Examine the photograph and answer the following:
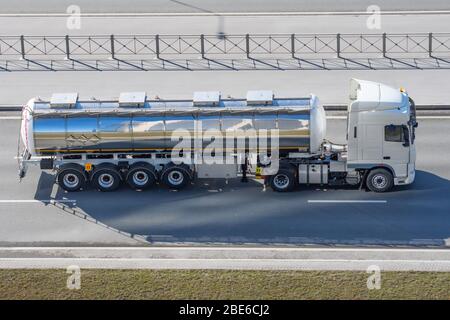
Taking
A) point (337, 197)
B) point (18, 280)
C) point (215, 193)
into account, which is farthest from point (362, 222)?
point (18, 280)

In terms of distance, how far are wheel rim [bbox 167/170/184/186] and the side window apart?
6.74 meters

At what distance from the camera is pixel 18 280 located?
29.7 m

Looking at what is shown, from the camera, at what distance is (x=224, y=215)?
35438 mm

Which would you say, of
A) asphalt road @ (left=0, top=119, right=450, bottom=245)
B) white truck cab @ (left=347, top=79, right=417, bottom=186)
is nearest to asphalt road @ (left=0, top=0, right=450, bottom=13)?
asphalt road @ (left=0, top=119, right=450, bottom=245)

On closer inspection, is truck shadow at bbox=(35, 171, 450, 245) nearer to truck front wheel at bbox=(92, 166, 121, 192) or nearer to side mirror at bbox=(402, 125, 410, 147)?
truck front wheel at bbox=(92, 166, 121, 192)

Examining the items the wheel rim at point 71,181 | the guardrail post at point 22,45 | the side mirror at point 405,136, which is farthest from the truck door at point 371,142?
the guardrail post at point 22,45

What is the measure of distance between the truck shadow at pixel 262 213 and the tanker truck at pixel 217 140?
1.72 feet

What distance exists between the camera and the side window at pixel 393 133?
36.6m

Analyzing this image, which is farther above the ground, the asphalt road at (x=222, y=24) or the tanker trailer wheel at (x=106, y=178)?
the asphalt road at (x=222, y=24)

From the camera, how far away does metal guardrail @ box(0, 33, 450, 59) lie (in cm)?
4916

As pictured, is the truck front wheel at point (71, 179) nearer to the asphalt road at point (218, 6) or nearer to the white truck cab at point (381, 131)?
the white truck cab at point (381, 131)

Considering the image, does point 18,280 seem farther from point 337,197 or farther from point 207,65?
point 207,65

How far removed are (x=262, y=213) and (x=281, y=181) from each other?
1.93 meters

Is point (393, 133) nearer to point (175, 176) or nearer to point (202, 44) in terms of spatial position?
point (175, 176)
